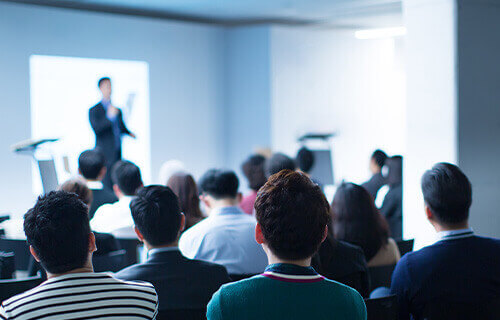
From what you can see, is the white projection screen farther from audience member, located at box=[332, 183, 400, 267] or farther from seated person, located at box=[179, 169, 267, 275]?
audience member, located at box=[332, 183, 400, 267]

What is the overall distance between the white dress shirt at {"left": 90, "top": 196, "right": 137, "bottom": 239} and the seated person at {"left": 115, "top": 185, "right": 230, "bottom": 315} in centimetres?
152

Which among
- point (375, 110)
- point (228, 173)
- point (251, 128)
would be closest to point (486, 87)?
point (228, 173)

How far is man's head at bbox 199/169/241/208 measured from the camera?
3.26 m

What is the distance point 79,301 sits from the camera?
60.4 inches

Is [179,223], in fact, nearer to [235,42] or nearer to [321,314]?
[321,314]

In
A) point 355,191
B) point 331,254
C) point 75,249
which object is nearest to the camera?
point 75,249

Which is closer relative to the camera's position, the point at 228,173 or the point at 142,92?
the point at 228,173

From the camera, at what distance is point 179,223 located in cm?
226

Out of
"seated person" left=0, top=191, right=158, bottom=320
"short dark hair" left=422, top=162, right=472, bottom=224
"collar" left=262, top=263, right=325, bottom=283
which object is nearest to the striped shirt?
"seated person" left=0, top=191, right=158, bottom=320

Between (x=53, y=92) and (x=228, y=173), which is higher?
(x=53, y=92)

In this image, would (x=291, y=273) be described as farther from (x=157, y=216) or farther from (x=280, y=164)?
(x=280, y=164)

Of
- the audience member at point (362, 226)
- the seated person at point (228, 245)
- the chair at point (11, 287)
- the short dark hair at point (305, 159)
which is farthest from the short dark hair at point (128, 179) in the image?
the short dark hair at point (305, 159)

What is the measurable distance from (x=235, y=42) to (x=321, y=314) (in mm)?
8251

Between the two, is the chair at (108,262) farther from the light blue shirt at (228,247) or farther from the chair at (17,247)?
the chair at (17,247)
